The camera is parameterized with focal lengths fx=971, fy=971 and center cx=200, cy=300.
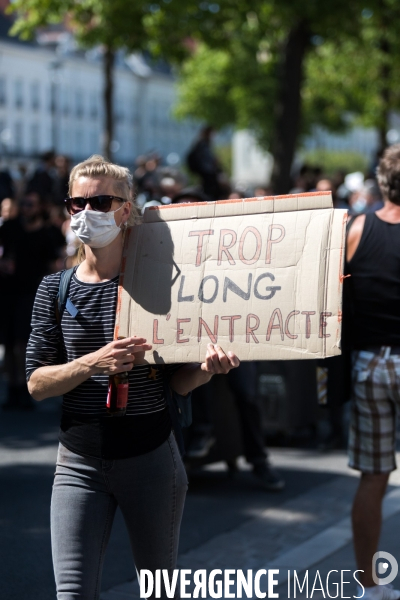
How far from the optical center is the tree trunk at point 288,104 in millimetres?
16531

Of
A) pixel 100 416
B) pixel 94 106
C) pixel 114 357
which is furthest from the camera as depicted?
pixel 94 106

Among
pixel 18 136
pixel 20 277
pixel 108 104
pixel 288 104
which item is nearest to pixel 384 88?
pixel 108 104

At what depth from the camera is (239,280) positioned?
314cm

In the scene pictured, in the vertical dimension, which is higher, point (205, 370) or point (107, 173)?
point (107, 173)

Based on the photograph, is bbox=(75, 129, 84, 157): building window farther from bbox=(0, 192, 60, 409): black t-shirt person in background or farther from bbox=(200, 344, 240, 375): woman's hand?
bbox=(200, 344, 240, 375): woman's hand

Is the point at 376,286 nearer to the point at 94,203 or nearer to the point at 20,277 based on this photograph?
the point at 94,203

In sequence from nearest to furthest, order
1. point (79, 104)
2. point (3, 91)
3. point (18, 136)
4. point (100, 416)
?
point (100, 416)
point (3, 91)
point (18, 136)
point (79, 104)

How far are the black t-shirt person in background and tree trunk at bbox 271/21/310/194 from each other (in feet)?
24.1

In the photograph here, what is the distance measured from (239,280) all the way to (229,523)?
299 centimetres

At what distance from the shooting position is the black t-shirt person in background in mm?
9742

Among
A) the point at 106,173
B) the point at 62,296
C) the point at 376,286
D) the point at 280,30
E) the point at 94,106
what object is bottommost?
the point at 62,296

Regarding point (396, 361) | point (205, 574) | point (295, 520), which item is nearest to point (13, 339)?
point (295, 520)

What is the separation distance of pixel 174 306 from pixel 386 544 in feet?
8.43

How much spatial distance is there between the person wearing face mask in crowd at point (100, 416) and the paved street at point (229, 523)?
155 centimetres
